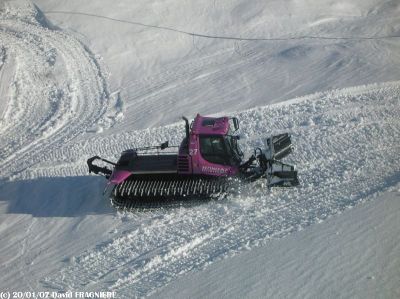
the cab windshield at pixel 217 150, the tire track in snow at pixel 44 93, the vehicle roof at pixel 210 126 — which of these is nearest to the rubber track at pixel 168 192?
the cab windshield at pixel 217 150

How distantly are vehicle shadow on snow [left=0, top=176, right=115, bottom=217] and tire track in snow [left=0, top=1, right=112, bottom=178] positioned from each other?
926 mm

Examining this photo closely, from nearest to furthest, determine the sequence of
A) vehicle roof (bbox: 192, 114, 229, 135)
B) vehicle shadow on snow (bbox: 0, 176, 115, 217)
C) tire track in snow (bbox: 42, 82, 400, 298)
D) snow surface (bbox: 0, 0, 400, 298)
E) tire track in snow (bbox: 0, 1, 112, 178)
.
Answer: snow surface (bbox: 0, 0, 400, 298) < tire track in snow (bbox: 42, 82, 400, 298) < vehicle roof (bbox: 192, 114, 229, 135) < vehicle shadow on snow (bbox: 0, 176, 115, 217) < tire track in snow (bbox: 0, 1, 112, 178)

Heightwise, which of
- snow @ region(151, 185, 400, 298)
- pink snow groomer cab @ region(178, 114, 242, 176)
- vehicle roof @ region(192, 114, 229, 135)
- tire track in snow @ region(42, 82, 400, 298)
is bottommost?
snow @ region(151, 185, 400, 298)

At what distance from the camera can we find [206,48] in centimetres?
1967

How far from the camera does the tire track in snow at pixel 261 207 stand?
32.3ft

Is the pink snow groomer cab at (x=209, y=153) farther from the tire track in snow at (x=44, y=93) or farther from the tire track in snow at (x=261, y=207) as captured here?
the tire track in snow at (x=44, y=93)

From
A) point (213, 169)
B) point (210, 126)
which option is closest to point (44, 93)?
point (210, 126)

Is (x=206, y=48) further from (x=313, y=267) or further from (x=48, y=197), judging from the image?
(x=313, y=267)

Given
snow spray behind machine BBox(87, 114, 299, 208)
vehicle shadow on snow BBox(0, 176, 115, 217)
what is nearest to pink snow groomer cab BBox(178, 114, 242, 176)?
snow spray behind machine BBox(87, 114, 299, 208)

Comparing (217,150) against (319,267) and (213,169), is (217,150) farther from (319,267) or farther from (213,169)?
(319,267)

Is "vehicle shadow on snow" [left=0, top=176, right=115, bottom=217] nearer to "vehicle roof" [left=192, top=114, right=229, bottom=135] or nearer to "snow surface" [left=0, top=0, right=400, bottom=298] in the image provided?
"snow surface" [left=0, top=0, right=400, bottom=298]

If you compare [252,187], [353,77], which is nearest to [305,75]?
[353,77]

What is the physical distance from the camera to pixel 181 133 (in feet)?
48.2

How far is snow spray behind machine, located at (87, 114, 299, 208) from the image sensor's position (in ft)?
36.9
